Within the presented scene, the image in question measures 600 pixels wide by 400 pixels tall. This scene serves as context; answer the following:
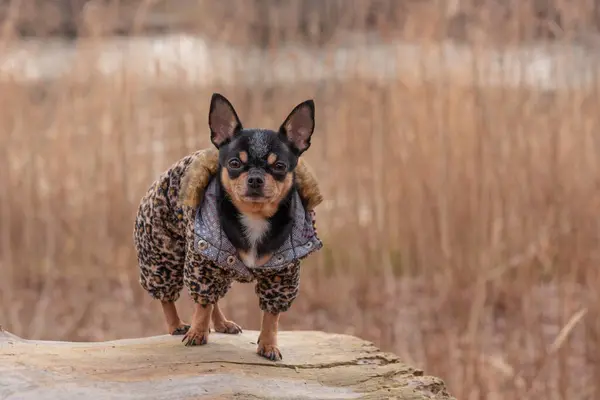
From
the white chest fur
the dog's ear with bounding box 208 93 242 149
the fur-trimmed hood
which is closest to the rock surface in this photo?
the white chest fur

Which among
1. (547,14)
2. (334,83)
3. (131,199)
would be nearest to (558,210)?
(547,14)

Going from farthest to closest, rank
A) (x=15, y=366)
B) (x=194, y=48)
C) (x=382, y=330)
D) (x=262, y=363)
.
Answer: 1. (x=194, y=48)
2. (x=382, y=330)
3. (x=262, y=363)
4. (x=15, y=366)

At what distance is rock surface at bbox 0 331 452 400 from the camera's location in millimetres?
1775

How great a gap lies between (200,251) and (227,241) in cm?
6

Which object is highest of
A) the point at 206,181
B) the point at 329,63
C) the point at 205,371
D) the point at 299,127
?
the point at 329,63

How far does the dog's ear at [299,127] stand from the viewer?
6.03ft

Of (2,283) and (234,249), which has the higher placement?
(234,249)

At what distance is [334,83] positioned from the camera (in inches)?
143

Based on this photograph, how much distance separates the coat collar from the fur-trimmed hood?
0.02m

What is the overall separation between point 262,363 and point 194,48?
2.19m

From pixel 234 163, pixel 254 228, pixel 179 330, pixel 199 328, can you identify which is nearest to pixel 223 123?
pixel 234 163

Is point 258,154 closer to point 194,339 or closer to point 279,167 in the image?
point 279,167

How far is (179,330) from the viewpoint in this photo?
2.19 meters

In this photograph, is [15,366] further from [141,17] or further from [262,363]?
[141,17]
